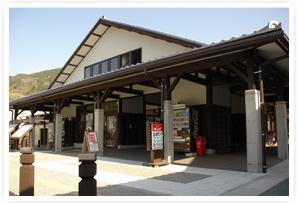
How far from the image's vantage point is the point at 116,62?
51.7 feet

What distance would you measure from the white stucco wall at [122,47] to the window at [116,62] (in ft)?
0.83

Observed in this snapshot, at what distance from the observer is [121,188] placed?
5.57 metres

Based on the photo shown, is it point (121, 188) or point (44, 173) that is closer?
point (121, 188)

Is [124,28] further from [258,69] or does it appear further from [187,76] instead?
[258,69]

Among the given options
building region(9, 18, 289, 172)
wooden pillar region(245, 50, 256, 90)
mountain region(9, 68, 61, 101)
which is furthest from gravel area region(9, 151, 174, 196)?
mountain region(9, 68, 61, 101)

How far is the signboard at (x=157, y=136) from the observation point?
8.75 meters

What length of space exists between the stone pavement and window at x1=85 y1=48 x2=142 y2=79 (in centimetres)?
800

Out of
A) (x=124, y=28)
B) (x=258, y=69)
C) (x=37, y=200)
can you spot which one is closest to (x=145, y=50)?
(x=124, y=28)

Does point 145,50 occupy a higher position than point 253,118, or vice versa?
point 145,50

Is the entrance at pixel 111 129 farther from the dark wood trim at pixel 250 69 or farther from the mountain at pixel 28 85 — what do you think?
the mountain at pixel 28 85

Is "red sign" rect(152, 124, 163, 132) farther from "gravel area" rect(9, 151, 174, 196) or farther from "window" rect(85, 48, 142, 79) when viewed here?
"window" rect(85, 48, 142, 79)

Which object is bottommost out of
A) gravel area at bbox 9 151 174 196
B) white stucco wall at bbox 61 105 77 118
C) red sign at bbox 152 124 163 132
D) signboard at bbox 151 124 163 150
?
gravel area at bbox 9 151 174 196

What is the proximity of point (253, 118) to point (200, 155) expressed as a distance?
4.74 meters

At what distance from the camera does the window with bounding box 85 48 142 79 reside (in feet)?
48.3
